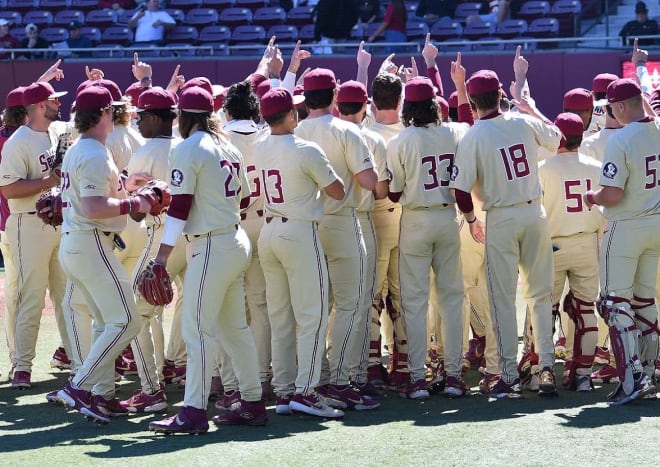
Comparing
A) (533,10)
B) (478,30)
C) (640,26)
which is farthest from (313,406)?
(533,10)

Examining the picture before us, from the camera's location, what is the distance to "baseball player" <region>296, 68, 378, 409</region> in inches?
260

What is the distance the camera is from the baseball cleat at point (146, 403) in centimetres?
665

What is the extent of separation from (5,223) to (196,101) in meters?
2.44

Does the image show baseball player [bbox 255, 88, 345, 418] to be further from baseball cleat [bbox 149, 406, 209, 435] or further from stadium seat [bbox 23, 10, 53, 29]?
stadium seat [bbox 23, 10, 53, 29]

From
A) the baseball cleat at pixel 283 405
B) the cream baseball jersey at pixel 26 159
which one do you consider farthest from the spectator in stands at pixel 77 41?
the baseball cleat at pixel 283 405

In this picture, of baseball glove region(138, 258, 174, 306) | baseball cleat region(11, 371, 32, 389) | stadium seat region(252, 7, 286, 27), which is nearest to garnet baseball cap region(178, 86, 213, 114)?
baseball glove region(138, 258, 174, 306)

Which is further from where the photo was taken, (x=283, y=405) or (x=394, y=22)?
(x=394, y=22)

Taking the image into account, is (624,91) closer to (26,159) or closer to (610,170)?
(610,170)

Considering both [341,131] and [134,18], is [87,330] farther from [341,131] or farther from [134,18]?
[134,18]

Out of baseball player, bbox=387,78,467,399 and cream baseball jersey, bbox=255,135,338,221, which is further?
baseball player, bbox=387,78,467,399

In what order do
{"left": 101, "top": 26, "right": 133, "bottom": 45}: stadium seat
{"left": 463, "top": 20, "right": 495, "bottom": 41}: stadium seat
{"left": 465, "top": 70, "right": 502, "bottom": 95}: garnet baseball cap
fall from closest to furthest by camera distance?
1. {"left": 465, "top": 70, "right": 502, "bottom": 95}: garnet baseball cap
2. {"left": 463, "top": 20, "right": 495, "bottom": 41}: stadium seat
3. {"left": 101, "top": 26, "right": 133, "bottom": 45}: stadium seat

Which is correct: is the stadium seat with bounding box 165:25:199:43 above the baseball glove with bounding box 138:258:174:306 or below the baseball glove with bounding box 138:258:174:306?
above

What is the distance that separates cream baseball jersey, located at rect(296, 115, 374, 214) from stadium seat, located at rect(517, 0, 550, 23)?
11.0 meters

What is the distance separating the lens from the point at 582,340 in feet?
23.2
